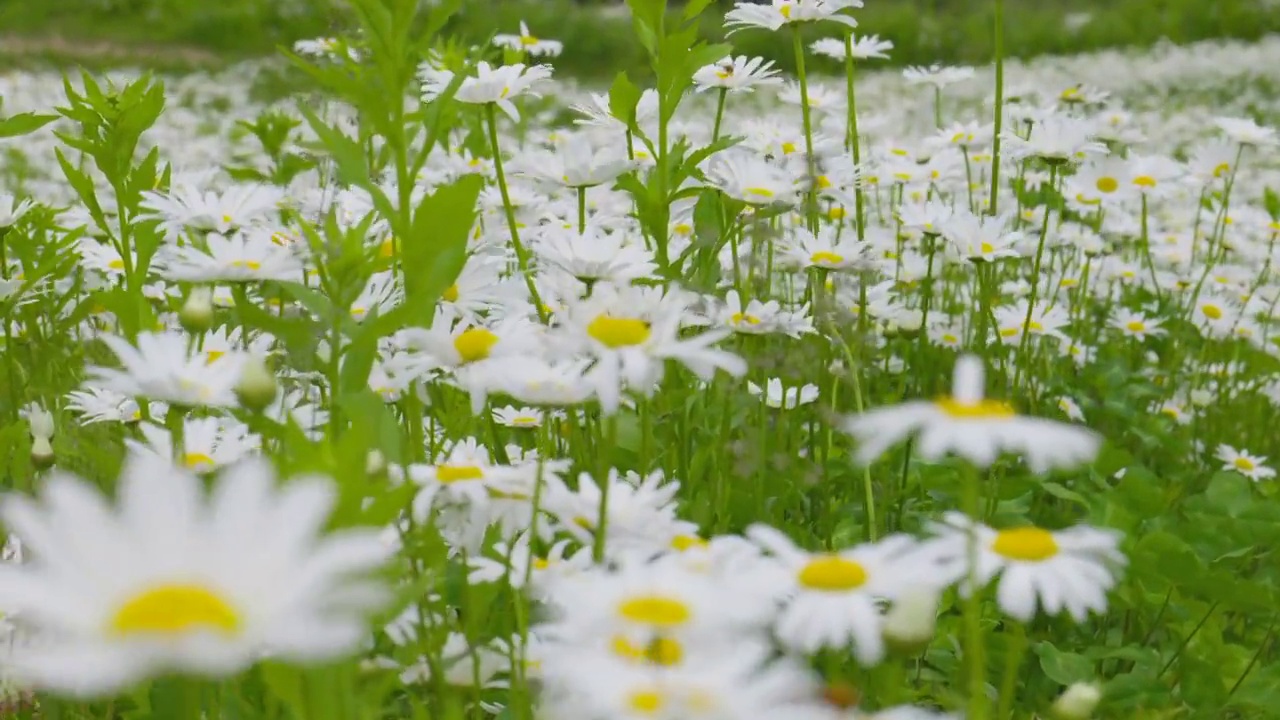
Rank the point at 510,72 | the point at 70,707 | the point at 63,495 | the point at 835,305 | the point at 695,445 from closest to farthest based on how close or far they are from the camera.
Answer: the point at 63,495 → the point at 70,707 → the point at 835,305 → the point at 510,72 → the point at 695,445

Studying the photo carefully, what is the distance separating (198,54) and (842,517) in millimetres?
12266

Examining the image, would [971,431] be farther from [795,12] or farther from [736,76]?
[736,76]

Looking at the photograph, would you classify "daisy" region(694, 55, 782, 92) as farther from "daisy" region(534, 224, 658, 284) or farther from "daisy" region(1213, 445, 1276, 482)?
"daisy" region(1213, 445, 1276, 482)

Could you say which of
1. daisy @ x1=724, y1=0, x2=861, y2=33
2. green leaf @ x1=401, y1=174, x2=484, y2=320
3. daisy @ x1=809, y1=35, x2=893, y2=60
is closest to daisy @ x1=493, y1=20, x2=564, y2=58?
daisy @ x1=809, y1=35, x2=893, y2=60

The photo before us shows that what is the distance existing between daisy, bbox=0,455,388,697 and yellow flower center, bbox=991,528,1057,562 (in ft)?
1.61

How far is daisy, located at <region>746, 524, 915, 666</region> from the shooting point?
77cm

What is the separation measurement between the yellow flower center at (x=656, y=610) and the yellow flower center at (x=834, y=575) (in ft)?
0.39

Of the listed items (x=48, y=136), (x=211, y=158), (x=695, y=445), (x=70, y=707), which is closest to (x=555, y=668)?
(x=70, y=707)

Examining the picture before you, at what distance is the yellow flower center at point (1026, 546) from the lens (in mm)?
857

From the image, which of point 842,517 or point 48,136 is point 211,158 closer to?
point 48,136

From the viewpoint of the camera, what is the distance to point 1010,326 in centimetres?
248

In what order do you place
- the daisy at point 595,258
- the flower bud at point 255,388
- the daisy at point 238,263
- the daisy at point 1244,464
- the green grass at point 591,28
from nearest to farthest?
the flower bud at point 255,388 < the daisy at point 238,263 < the daisy at point 595,258 < the daisy at point 1244,464 < the green grass at point 591,28

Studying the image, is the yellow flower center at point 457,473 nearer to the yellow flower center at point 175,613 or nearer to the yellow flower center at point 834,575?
the yellow flower center at point 834,575

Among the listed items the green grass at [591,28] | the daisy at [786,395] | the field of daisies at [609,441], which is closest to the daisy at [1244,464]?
the field of daisies at [609,441]
